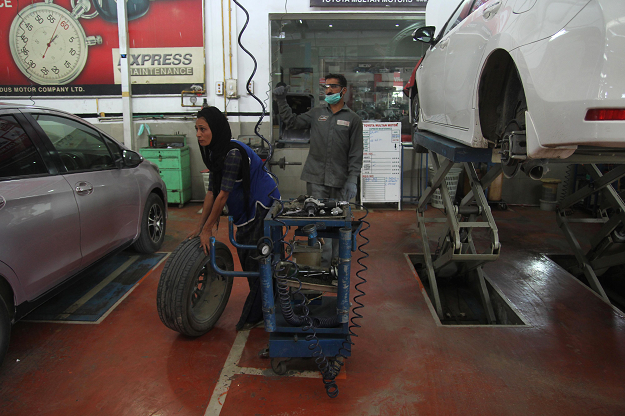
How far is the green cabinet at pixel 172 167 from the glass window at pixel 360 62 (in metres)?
2.40

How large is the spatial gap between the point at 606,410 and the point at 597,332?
3.40 ft

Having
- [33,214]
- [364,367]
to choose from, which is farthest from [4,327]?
[364,367]

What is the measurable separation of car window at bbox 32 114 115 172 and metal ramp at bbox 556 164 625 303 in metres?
4.59

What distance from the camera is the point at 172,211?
6645mm

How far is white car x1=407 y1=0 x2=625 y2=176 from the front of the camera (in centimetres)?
171

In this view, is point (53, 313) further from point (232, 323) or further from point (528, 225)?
point (528, 225)

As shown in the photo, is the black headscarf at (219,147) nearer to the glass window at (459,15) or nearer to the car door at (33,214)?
the car door at (33,214)

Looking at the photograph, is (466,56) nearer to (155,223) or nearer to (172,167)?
(155,223)

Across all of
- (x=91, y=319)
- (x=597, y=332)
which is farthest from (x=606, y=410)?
(x=91, y=319)

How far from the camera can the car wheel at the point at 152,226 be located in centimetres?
438

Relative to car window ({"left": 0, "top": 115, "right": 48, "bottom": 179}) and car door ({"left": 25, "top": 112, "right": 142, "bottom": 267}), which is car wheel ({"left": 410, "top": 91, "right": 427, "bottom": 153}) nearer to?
car door ({"left": 25, "top": 112, "right": 142, "bottom": 267})

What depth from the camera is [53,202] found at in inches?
111

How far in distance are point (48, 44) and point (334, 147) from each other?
19.7ft

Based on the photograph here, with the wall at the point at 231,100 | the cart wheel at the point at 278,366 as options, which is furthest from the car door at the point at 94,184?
the wall at the point at 231,100
